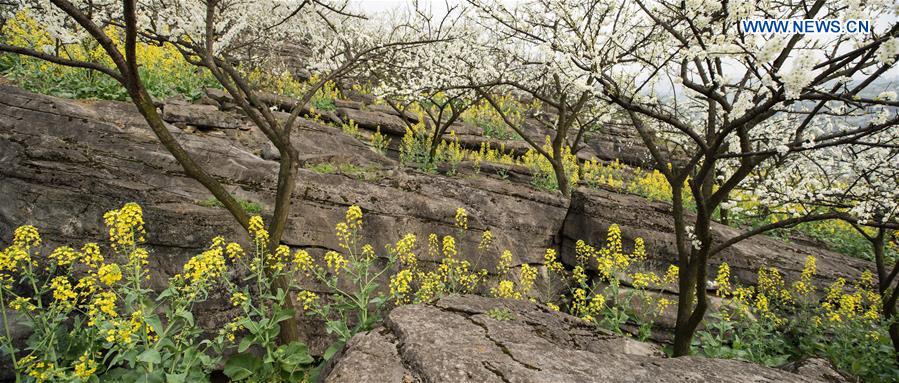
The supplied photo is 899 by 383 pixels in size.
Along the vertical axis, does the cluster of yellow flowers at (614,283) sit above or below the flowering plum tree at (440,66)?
below

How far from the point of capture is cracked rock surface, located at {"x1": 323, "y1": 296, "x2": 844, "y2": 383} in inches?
107

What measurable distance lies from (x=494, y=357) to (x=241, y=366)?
2.58 m

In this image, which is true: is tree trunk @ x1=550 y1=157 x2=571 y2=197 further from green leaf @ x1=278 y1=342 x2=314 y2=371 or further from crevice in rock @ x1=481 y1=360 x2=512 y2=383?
crevice in rock @ x1=481 y1=360 x2=512 y2=383

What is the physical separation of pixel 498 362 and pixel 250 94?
434 cm

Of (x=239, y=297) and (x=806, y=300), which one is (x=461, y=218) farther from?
(x=806, y=300)

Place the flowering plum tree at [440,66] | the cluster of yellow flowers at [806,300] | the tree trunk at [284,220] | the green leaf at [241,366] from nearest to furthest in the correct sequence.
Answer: the green leaf at [241,366] → the tree trunk at [284,220] → the cluster of yellow flowers at [806,300] → the flowering plum tree at [440,66]

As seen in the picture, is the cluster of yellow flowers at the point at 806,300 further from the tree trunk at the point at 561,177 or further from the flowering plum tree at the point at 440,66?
the flowering plum tree at the point at 440,66

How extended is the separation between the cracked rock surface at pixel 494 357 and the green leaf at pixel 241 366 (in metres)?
1.28

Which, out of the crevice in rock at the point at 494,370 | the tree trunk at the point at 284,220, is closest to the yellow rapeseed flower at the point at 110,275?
the tree trunk at the point at 284,220

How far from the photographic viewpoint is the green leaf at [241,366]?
3834mm

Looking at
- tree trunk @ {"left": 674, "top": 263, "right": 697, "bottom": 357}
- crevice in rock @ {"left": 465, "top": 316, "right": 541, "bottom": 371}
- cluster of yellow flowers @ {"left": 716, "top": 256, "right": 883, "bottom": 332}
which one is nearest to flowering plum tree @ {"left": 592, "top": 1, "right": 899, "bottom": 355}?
tree trunk @ {"left": 674, "top": 263, "right": 697, "bottom": 357}

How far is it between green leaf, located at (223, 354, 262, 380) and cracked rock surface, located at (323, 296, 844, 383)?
4.20 ft

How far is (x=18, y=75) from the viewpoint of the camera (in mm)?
8008

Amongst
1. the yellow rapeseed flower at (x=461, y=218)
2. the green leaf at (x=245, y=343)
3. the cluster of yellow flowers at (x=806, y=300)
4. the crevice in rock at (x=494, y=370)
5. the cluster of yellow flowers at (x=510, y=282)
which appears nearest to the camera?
the crevice in rock at (x=494, y=370)
